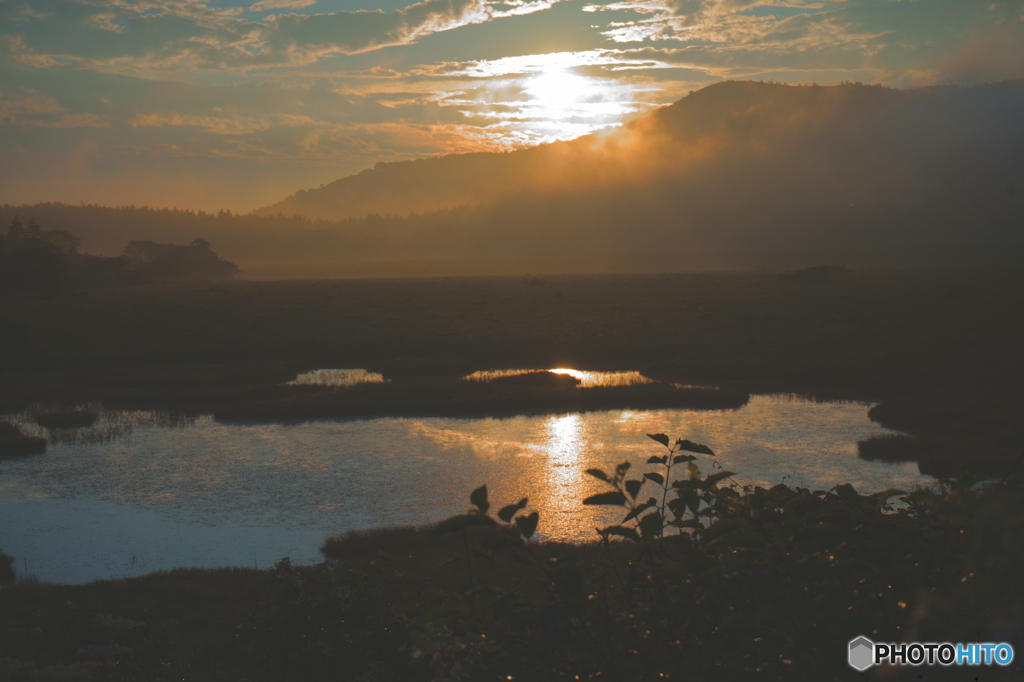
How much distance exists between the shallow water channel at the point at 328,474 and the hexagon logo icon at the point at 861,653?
47.2 feet

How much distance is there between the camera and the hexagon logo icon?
12.7ft

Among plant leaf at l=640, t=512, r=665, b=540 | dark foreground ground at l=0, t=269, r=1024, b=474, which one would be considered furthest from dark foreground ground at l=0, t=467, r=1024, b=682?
dark foreground ground at l=0, t=269, r=1024, b=474

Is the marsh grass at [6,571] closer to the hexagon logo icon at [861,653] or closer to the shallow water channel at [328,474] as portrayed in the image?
the shallow water channel at [328,474]

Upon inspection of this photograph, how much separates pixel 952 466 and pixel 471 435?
17469 millimetres

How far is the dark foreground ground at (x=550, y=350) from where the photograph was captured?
114 feet

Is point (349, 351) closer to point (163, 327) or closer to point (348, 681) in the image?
point (163, 327)

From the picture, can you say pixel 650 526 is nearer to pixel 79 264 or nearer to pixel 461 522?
pixel 461 522

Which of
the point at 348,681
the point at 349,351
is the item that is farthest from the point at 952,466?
the point at 349,351

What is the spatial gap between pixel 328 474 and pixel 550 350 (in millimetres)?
28552

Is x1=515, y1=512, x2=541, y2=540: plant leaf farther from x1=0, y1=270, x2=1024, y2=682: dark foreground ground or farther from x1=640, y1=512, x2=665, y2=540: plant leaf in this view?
x1=640, y1=512, x2=665, y2=540: plant leaf

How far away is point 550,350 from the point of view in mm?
51031

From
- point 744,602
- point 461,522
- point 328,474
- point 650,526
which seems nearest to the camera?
point 461,522

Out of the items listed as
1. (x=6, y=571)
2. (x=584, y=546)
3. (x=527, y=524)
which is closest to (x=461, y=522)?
(x=527, y=524)

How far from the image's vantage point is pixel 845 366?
137 ft
